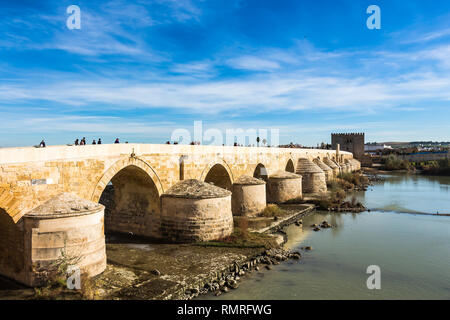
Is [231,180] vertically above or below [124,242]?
above

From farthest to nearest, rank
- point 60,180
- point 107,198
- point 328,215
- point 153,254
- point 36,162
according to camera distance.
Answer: point 328,215 → point 107,198 → point 153,254 → point 60,180 → point 36,162

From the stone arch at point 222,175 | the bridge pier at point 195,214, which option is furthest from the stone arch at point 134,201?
the stone arch at point 222,175

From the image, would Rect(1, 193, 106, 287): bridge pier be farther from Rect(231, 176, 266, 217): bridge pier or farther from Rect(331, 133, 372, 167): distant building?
Rect(331, 133, 372, 167): distant building

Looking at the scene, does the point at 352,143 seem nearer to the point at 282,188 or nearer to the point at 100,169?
the point at 282,188

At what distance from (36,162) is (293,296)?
6.67m

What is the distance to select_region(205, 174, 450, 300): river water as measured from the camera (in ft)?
27.0

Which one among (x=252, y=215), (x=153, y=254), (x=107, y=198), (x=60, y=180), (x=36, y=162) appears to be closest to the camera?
(x=36, y=162)

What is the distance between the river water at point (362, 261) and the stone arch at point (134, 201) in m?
4.60

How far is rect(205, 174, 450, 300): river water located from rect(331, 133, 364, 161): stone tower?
132ft

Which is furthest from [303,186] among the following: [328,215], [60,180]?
[60,180]

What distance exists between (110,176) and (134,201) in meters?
2.83

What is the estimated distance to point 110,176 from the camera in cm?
991

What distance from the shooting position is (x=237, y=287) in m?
8.32

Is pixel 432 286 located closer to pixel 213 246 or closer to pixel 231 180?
pixel 213 246
